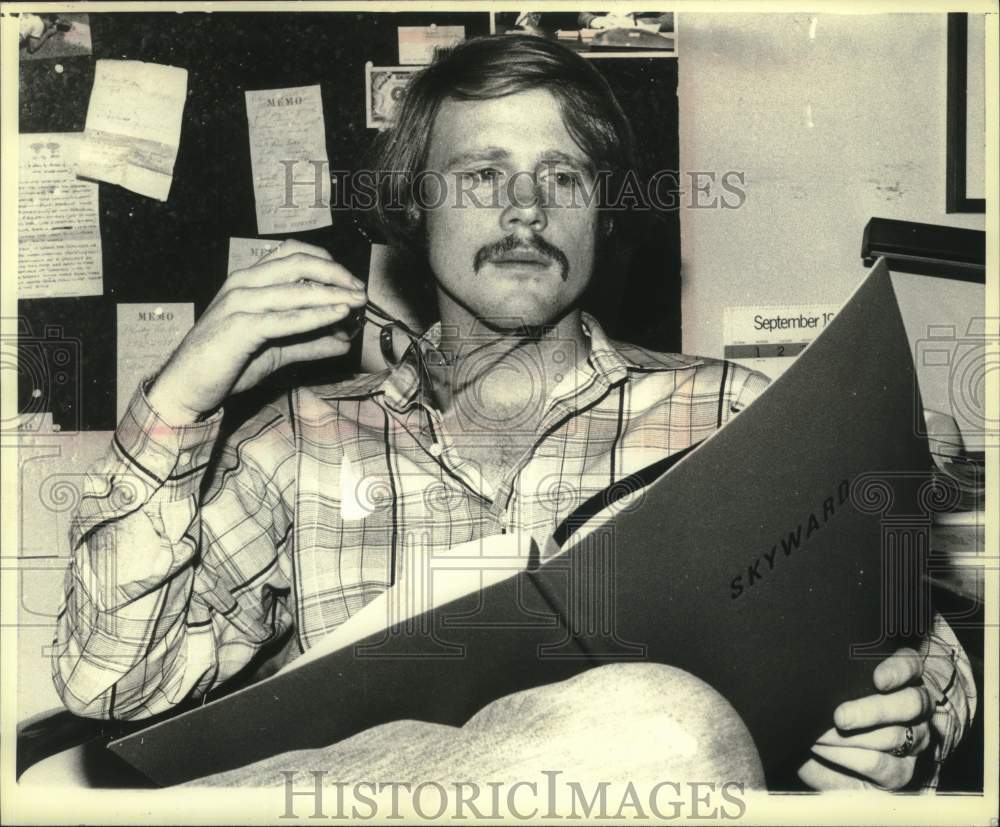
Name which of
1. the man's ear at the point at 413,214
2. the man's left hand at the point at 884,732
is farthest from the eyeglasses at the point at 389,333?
the man's left hand at the point at 884,732

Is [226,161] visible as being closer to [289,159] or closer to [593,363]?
[289,159]

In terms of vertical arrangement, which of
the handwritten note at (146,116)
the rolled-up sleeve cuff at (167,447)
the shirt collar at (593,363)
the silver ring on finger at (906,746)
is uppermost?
the handwritten note at (146,116)

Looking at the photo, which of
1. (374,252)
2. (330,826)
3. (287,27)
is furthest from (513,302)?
(330,826)

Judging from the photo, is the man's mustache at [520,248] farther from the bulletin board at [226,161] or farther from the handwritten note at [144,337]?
the handwritten note at [144,337]

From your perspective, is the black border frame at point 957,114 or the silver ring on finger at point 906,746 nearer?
the silver ring on finger at point 906,746

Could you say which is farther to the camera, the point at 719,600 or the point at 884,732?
the point at 884,732

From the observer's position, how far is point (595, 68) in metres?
1.18

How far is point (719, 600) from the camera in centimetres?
95

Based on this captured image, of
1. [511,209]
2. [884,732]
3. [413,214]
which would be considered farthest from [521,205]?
[884,732]

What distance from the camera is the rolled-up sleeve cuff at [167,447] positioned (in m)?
1.10

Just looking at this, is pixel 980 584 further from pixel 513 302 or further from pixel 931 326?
pixel 513 302

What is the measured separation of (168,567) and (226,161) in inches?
19.1

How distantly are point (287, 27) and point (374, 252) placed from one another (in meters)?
0.29

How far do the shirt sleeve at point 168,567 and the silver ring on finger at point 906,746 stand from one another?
2.33 ft
